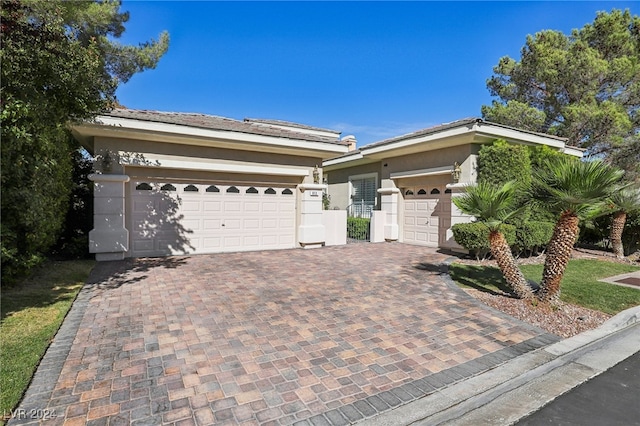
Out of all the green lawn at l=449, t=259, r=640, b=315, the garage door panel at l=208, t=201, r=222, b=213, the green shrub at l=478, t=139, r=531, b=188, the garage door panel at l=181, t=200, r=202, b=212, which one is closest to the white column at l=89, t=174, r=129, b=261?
the garage door panel at l=181, t=200, r=202, b=212

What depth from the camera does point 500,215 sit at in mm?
6164

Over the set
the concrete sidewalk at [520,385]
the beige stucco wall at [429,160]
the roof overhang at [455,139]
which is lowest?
the concrete sidewalk at [520,385]

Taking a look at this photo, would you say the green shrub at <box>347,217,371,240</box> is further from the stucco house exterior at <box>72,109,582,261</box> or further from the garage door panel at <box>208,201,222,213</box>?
the garage door panel at <box>208,201,222,213</box>

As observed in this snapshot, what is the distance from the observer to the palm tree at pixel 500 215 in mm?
5973

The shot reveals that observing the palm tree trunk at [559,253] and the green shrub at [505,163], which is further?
the green shrub at [505,163]

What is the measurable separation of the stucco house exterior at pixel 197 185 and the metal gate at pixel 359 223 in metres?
3.45

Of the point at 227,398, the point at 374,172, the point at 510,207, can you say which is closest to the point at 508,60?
the point at 374,172

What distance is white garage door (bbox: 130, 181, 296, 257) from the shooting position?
10.2 metres

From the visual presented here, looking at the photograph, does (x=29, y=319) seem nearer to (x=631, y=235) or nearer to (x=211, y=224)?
(x=211, y=224)

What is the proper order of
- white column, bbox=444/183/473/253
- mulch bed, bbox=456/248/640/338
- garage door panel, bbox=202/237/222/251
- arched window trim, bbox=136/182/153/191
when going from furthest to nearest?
white column, bbox=444/183/473/253 → garage door panel, bbox=202/237/222/251 → arched window trim, bbox=136/182/153/191 → mulch bed, bbox=456/248/640/338

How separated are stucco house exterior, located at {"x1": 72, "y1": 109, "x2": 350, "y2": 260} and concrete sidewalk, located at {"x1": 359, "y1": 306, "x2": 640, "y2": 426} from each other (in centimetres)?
903

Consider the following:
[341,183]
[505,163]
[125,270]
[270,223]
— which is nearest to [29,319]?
[125,270]

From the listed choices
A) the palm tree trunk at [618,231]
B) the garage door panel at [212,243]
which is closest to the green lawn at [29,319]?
the garage door panel at [212,243]

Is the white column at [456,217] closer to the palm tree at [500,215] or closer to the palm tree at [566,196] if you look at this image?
the palm tree at [500,215]
